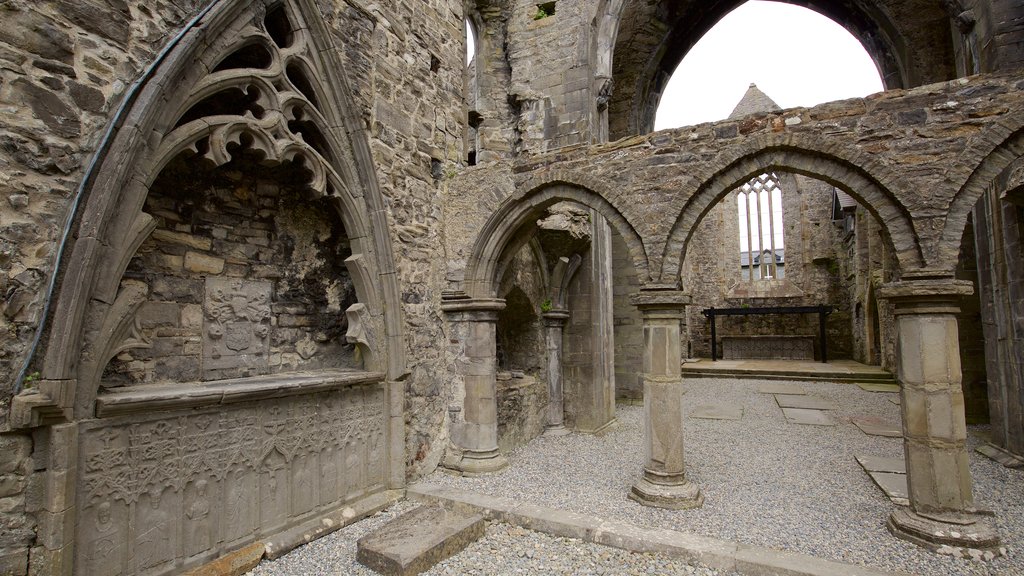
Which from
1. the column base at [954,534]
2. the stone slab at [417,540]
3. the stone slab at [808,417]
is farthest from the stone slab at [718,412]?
the stone slab at [417,540]

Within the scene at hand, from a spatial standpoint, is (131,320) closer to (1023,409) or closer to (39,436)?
(39,436)

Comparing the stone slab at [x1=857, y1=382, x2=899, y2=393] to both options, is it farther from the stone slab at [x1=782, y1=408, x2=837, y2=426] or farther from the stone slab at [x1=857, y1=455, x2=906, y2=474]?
the stone slab at [x1=857, y1=455, x2=906, y2=474]

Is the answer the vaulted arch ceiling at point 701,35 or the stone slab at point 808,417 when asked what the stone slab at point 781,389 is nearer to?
the stone slab at point 808,417

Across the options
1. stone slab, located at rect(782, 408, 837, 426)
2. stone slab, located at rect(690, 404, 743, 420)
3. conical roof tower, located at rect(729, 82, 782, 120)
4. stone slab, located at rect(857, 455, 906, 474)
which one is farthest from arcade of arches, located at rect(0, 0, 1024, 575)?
conical roof tower, located at rect(729, 82, 782, 120)

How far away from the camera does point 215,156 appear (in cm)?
354

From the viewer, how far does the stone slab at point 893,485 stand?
181 inches

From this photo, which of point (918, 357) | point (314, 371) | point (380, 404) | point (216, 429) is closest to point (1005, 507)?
point (918, 357)

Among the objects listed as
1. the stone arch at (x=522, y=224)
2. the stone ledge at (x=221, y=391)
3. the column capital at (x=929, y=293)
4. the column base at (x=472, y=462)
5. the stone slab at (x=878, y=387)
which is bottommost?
the stone slab at (x=878, y=387)

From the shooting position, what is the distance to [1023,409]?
226 inches

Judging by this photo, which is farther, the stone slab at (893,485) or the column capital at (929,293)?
the stone slab at (893,485)

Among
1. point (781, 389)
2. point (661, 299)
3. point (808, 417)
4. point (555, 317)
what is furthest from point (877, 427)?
point (661, 299)

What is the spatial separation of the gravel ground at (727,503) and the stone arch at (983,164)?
2221 mm

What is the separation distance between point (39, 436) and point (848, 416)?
1006cm

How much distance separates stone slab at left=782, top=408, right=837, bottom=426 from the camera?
8.20 meters
